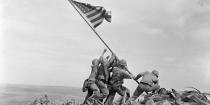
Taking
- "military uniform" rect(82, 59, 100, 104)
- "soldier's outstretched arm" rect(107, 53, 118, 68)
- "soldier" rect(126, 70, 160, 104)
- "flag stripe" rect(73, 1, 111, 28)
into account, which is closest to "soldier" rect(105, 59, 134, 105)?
"soldier's outstretched arm" rect(107, 53, 118, 68)

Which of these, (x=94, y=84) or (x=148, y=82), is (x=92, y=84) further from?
(x=148, y=82)

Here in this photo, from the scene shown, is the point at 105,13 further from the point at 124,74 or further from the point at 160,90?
the point at 160,90

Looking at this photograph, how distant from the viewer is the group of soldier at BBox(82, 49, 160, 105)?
1769 cm

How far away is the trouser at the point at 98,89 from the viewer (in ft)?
57.8

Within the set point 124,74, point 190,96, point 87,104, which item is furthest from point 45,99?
point 190,96

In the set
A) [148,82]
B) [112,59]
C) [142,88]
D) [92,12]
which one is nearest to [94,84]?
[112,59]

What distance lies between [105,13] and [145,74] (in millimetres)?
3062

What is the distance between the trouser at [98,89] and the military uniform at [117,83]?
372 millimetres

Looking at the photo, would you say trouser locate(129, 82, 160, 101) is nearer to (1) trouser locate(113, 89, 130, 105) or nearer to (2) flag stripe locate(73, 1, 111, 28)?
(1) trouser locate(113, 89, 130, 105)

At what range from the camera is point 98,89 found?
57.9 feet

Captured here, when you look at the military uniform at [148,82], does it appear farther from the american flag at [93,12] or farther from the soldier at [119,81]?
the american flag at [93,12]

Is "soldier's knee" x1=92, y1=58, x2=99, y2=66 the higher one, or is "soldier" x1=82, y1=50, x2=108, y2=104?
"soldier's knee" x1=92, y1=58, x2=99, y2=66

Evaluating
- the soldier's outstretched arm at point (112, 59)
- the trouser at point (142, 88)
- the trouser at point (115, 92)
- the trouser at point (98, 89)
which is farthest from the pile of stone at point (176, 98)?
the soldier's outstretched arm at point (112, 59)

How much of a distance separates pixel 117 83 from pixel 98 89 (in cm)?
84
